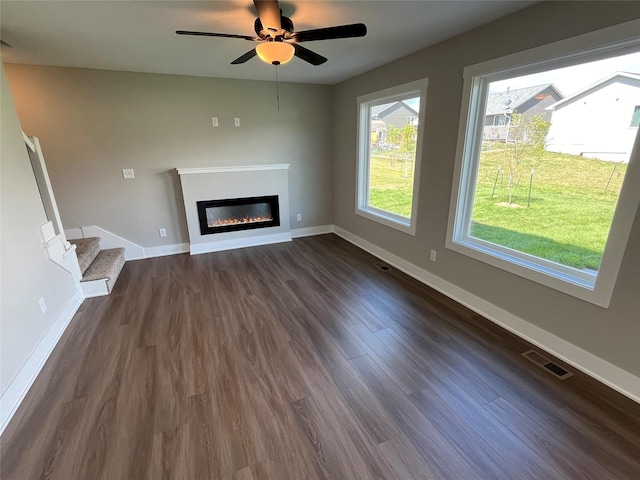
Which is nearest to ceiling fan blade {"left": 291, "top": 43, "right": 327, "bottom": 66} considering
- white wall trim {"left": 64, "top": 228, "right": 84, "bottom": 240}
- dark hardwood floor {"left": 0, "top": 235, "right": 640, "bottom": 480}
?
dark hardwood floor {"left": 0, "top": 235, "right": 640, "bottom": 480}

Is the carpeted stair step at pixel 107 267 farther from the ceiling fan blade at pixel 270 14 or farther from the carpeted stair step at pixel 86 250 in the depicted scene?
the ceiling fan blade at pixel 270 14

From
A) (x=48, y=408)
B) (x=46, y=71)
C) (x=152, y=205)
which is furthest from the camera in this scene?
(x=152, y=205)

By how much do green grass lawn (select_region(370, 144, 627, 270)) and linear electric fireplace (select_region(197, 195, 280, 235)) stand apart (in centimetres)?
303

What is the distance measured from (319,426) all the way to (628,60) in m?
2.81

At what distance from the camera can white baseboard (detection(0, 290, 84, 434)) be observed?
1740 mm

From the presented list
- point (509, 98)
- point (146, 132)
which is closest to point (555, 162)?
point (509, 98)

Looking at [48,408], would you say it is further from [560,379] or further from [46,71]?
[46,71]

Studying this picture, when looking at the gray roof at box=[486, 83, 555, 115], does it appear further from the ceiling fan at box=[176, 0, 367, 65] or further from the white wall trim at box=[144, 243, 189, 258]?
the white wall trim at box=[144, 243, 189, 258]

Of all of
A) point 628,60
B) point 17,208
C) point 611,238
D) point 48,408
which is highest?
point 628,60

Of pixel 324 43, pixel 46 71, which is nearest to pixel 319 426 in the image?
pixel 324 43

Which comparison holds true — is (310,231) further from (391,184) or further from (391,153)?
(391,153)

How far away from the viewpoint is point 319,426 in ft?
5.44

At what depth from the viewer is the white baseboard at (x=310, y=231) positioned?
16.7ft

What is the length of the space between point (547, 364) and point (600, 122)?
66.0 inches
